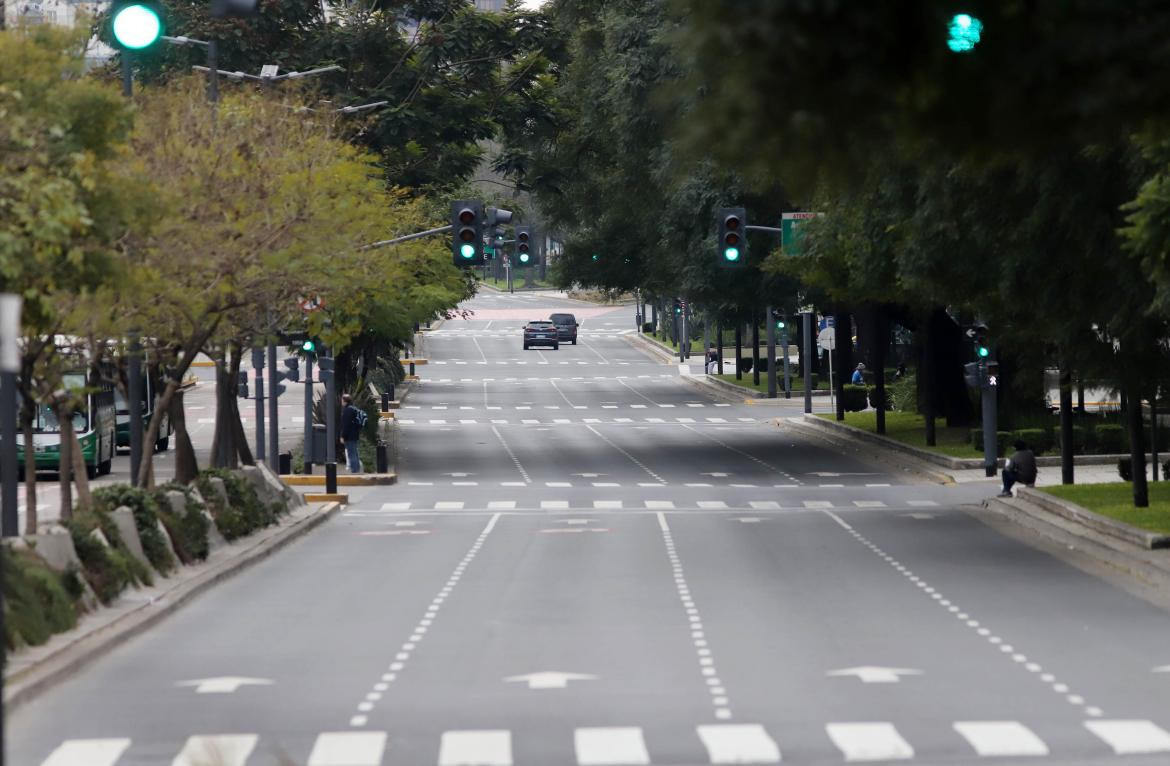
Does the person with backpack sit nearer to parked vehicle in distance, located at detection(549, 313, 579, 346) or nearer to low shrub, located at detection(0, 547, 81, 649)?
low shrub, located at detection(0, 547, 81, 649)

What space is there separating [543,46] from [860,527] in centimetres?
2159

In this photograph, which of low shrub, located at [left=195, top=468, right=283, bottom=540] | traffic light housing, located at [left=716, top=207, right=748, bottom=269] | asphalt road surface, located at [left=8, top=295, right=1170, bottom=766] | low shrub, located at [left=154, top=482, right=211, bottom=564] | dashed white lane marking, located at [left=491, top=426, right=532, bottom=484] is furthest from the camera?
dashed white lane marking, located at [left=491, top=426, right=532, bottom=484]

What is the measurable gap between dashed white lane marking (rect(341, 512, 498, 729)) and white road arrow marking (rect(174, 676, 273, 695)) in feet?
3.28

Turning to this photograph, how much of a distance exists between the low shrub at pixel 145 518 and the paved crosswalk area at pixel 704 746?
10.9m

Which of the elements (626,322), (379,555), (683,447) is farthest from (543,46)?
(626,322)

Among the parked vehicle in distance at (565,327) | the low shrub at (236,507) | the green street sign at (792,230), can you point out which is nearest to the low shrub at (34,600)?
the low shrub at (236,507)

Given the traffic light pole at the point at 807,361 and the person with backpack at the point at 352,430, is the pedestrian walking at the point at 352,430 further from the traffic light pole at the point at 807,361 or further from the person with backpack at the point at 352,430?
the traffic light pole at the point at 807,361

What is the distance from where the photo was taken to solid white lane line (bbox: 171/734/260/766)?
12.7 m

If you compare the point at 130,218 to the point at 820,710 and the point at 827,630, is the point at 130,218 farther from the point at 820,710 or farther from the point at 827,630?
the point at 820,710

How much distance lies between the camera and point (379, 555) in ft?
96.1

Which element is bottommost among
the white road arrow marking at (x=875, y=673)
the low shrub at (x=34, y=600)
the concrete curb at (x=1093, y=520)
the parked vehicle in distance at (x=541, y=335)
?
the concrete curb at (x=1093, y=520)

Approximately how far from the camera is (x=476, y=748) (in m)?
13.2

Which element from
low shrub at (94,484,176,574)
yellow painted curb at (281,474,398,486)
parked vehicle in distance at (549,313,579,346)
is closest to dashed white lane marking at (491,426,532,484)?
yellow painted curb at (281,474,398,486)

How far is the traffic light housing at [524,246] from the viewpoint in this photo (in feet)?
150
